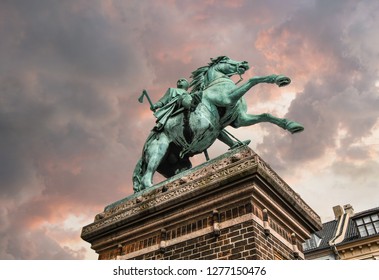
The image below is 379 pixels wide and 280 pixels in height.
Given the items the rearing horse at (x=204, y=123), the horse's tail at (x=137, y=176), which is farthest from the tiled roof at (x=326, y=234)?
the horse's tail at (x=137, y=176)

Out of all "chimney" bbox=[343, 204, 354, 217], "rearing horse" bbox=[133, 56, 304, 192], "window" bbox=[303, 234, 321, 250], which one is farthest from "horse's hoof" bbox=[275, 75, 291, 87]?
"chimney" bbox=[343, 204, 354, 217]

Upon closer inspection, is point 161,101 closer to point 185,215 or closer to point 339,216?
point 185,215

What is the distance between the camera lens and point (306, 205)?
992 cm

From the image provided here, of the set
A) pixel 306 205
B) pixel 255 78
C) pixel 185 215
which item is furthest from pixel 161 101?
pixel 306 205

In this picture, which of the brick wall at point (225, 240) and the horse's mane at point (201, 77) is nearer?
the brick wall at point (225, 240)

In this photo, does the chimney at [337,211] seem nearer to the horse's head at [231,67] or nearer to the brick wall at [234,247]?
the horse's head at [231,67]

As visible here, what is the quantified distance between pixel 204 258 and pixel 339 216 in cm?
3130

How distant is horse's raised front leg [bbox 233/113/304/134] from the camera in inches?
388

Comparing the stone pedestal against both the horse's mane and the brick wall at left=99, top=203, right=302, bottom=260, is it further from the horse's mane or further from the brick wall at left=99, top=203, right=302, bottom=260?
the horse's mane

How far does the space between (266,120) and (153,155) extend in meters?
3.28

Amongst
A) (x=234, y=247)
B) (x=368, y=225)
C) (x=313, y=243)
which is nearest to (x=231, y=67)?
(x=234, y=247)

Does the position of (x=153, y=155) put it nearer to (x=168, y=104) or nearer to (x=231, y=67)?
(x=168, y=104)

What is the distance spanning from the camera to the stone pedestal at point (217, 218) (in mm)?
8016

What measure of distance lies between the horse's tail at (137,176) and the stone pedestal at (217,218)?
0.97 meters
